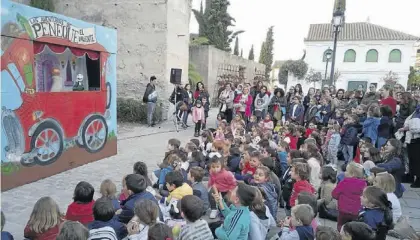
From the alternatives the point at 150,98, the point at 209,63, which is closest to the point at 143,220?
the point at 150,98

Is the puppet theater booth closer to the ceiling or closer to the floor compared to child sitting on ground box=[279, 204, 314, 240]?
closer to the ceiling

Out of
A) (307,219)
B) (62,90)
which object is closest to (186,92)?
(62,90)

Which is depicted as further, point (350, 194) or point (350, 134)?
point (350, 134)

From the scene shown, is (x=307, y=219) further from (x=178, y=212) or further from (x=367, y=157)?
(x=367, y=157)

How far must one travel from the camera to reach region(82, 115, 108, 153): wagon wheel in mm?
7205

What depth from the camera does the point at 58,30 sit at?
6152mm

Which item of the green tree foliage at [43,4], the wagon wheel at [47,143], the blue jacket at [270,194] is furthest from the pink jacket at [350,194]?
the green tree foliage at [43,4]

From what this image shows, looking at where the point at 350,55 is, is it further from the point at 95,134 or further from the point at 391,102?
the point at 95,134

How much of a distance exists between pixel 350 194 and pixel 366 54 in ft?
138

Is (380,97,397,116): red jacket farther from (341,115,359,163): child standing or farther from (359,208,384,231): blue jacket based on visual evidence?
(359,208,384,231): blue jacket

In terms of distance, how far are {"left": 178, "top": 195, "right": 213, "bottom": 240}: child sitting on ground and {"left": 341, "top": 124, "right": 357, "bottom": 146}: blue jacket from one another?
5.20m

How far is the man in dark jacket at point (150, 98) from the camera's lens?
465 inches

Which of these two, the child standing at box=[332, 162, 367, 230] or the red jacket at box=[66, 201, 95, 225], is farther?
the child standing at box=[332, 162, 367, 230]

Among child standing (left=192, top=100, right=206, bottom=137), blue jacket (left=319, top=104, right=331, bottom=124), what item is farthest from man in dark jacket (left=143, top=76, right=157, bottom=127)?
blue jacket (left=319, top=104, right=331, bottom=124)
